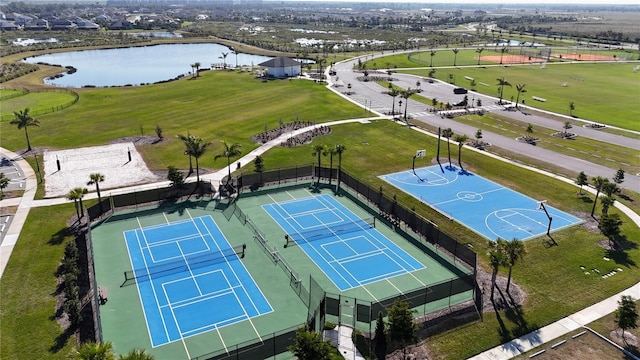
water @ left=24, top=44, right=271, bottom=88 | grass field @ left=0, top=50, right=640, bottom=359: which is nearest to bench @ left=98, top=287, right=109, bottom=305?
grass field @ left=0, top=50, right=640, bottom=359

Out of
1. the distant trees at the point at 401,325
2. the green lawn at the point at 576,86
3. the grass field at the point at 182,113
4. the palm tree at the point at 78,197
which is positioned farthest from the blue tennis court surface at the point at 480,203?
the green lawn at the point at 576,86

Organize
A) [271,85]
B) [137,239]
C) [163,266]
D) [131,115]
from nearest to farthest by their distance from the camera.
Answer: [163,266]
[137,239]
[131,115]
[271,85]

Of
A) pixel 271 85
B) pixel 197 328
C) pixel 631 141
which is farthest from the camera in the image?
pixel 271 85

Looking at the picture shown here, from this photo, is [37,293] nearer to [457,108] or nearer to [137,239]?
[137,239]

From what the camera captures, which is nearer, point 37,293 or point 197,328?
point 197,328

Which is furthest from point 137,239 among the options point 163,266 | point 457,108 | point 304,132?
point 457,108
